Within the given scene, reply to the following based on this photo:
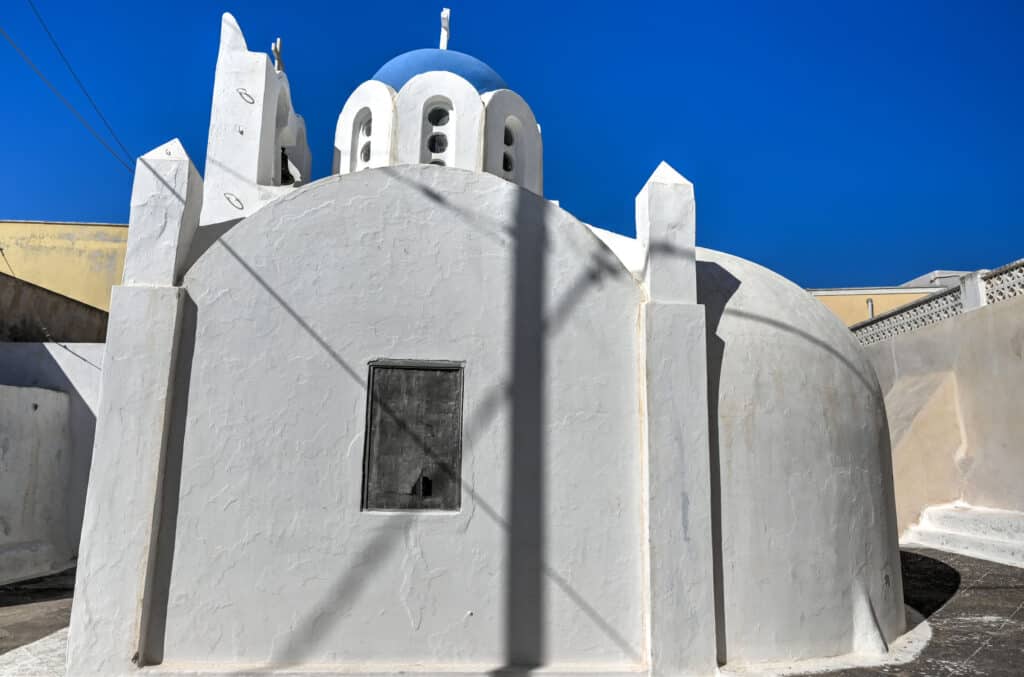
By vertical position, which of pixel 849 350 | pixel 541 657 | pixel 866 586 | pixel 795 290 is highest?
pixel 795 290

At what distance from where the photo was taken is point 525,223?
226 inches

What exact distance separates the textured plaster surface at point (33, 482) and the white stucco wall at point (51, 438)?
0.01 meters

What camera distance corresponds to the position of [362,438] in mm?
5309

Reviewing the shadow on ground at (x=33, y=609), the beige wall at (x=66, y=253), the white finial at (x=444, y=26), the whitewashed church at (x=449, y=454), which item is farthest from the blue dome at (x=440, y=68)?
the beige wall at (x=66, y=253)

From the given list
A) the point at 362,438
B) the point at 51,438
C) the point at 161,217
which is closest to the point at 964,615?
the point at 362,438

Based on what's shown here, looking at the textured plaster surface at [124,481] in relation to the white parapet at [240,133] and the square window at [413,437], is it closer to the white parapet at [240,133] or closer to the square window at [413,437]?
the square window at [413,437]

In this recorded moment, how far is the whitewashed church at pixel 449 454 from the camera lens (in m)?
5.06

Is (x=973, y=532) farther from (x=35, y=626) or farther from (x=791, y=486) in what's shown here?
(x=35, y=626)

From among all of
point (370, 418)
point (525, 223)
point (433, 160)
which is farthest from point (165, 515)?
point (433, 160)

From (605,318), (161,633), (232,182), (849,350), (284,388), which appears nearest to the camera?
(161,633)

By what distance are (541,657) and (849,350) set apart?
3.88 meters

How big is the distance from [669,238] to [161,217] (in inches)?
156

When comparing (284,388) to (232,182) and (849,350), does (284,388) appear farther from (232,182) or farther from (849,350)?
(232,182)

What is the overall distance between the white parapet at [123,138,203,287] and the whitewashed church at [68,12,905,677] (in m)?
0.02
